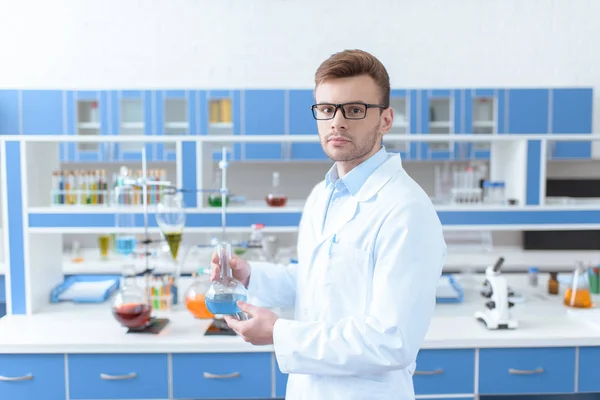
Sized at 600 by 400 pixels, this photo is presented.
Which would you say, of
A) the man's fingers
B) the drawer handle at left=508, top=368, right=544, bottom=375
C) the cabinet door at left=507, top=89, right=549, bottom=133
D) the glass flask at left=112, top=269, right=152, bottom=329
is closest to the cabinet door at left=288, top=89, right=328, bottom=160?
the cabinet door at left=507, top=89, right=549, bottom=133

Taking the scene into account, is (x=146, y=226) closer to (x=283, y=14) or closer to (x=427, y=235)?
(x=427, y=235)

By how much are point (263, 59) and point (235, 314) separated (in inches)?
149

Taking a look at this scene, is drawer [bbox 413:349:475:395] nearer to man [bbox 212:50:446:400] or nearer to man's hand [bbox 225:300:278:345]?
man [bbox 212:50:446:400]

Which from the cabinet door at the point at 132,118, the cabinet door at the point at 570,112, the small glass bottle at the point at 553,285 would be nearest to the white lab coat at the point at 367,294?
the small glass bottle at the point at 553,285

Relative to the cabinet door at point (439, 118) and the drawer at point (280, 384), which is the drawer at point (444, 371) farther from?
the cabinet door at point (439, 118)

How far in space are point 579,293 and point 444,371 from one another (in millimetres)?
888

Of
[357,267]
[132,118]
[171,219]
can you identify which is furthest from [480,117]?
[357,267]

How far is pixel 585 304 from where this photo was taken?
245 cm

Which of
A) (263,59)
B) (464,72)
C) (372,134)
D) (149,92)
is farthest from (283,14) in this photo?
(372,134)

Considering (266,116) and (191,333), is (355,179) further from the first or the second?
(266,116)

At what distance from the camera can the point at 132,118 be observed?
4.34 metres

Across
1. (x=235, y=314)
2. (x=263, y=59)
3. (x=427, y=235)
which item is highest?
(x=263, y=59)

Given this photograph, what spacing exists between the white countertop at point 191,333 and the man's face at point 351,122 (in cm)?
103

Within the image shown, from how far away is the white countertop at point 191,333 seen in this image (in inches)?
78.4
